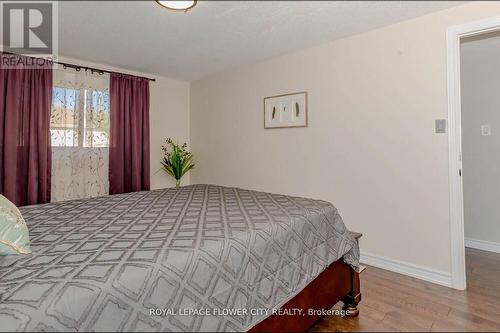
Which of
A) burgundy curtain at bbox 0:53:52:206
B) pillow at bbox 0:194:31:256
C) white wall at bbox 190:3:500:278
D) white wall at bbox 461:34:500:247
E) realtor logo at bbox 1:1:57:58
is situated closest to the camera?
pillow at bbox 0:194:31:256

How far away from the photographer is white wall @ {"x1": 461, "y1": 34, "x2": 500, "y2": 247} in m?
2.90

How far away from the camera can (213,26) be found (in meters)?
2.34

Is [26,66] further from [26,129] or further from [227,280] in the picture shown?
[227,280]

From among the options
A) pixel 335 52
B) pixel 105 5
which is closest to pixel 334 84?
pixel 335 52

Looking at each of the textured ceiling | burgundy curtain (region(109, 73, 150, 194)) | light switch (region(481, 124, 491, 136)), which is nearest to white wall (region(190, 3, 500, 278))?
the textured ceiling

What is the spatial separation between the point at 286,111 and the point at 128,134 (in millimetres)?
1978

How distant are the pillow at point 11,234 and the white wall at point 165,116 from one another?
9.60 ft

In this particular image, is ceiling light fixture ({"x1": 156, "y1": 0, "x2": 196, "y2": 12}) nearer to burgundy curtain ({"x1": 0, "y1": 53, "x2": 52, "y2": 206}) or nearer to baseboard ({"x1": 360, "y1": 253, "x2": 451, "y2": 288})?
burgundy curtain ({"x1": 0, "y1": 53, "x2": 52, "y2": 206})

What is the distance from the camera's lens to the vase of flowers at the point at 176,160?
13.4 feet

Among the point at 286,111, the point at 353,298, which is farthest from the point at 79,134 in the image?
the point at 353,298

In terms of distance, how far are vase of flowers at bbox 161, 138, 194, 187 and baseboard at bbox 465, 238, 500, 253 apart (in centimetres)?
358

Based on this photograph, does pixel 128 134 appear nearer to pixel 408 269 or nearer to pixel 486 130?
pixel 408 269

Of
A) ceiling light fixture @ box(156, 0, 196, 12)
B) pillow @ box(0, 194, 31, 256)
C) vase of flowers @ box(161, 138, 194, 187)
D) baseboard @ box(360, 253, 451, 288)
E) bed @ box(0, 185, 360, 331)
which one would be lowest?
baseboard @ box(360, 253, 451, 288)

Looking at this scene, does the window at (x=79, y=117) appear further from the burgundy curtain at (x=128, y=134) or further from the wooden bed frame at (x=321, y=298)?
the wooden bed frame at (x=321, y=298)
